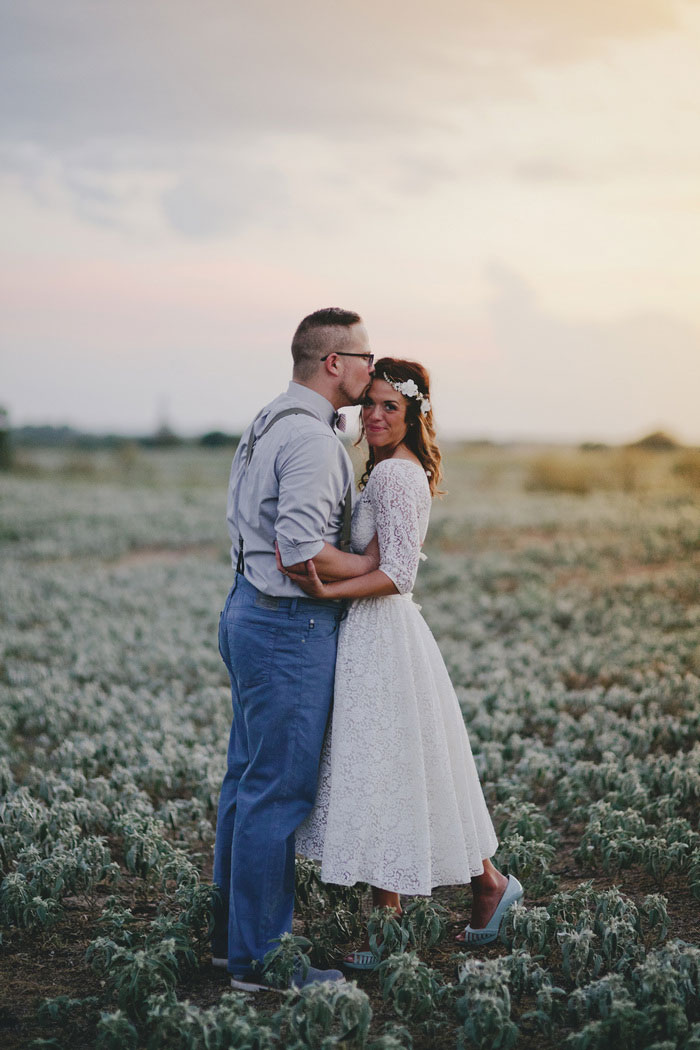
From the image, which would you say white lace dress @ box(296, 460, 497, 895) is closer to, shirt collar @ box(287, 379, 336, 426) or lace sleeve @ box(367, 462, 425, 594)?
lace sleeve @ box(367, 462, 425, 594)

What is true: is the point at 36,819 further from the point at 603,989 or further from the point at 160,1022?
the point at 603,989

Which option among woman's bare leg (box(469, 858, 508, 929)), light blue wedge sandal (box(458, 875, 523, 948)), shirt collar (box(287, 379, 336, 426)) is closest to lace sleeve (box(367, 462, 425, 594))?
shirt collar (box(287, 379, 336, 426))

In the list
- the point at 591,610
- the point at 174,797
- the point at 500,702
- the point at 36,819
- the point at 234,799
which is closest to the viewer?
the point at 234,799

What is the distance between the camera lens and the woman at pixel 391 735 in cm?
425

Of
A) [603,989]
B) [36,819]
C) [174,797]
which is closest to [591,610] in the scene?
[174,797]

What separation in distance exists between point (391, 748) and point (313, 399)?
1.55 m

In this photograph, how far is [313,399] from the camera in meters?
4.34

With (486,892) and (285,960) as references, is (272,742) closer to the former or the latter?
(285,960)

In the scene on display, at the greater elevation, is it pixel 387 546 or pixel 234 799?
pixel 387 546

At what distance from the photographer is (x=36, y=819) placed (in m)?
6.17

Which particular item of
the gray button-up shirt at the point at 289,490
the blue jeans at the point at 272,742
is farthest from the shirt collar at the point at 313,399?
the blue jeans at the point at 272,742

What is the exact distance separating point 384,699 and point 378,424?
125 centimetres

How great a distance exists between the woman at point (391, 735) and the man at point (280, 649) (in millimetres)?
109

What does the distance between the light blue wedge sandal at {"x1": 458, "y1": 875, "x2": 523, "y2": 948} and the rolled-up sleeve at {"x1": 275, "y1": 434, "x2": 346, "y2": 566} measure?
6.57 ft
